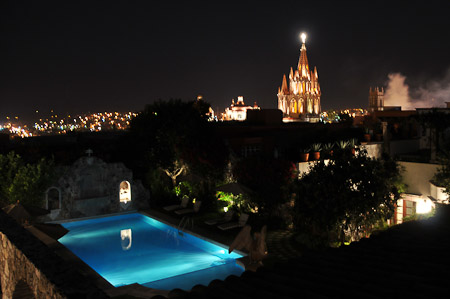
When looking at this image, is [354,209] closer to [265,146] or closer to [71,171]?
[265,146]

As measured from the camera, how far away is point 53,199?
2030 centimetres

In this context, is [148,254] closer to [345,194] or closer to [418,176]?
[345,194]

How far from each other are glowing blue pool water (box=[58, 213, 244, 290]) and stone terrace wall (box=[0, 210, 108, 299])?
3856mm

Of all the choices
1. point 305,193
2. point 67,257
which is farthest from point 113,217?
point 305,193

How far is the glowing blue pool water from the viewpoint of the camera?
11.5 metres

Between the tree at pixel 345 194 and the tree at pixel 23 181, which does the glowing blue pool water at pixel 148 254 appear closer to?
the tree at pixel 23 181

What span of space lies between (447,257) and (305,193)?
19.9ft

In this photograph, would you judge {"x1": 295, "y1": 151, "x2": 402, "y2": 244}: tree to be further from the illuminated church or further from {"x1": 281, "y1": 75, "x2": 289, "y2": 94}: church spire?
{"x1": 281, "y1": 75, "x2": 289, "y2": 94}: church spire

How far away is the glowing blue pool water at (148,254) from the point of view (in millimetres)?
11477

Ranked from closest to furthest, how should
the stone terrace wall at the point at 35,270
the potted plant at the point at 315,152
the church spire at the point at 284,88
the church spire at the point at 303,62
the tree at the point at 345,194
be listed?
the stone terrace wall at the point at 35,270, the tree at the point at 345,194, the potted plant at the point at 315,152, the church spire at the point at 303,62, the church spire at the point at 284,88

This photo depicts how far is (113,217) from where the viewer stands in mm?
19688

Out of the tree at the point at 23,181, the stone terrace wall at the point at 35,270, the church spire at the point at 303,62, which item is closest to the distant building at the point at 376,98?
the church spire at the point at 303,62

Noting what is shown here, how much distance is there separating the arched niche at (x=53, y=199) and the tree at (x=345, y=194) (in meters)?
12.2

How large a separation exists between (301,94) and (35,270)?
84974 millimetres
